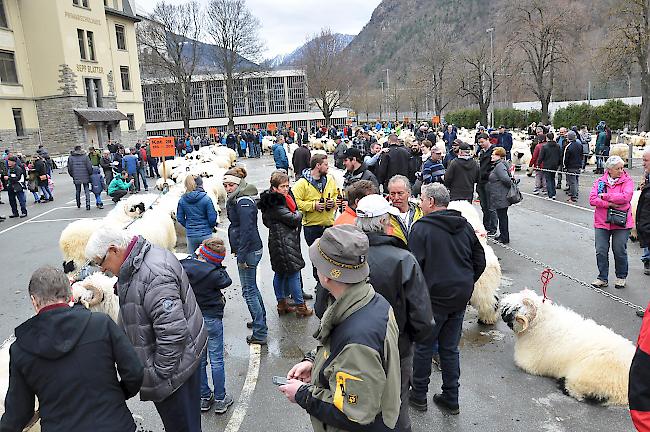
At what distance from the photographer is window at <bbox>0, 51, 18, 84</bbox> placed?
34.1 m

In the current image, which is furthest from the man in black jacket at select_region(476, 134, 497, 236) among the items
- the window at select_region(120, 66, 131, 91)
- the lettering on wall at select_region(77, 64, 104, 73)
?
the window at select_region(120, 66, 131, 91)

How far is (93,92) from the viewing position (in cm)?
3884

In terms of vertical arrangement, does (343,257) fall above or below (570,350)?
above

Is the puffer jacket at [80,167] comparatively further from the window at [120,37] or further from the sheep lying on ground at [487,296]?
the window at [120,37]

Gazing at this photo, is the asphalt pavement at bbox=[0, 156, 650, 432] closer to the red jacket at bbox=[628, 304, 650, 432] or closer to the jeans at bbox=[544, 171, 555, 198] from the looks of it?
the red jacket at bbox=[628, 304, 650, 432]

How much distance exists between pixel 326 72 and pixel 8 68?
38.4m

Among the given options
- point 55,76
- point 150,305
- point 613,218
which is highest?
point 55,76

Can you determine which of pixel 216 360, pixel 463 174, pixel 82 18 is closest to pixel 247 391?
pixel 216 360

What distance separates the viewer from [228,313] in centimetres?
693

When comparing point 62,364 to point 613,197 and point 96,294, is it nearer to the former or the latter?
point 96,294

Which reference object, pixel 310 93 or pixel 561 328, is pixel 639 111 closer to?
pixel 561 328

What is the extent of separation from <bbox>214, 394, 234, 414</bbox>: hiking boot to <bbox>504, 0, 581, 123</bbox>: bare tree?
41.7 m

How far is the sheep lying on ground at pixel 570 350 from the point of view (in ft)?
14.4

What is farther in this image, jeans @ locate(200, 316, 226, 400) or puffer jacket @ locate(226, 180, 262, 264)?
puffer jacket @ locate(226, 180, 262, 264)
